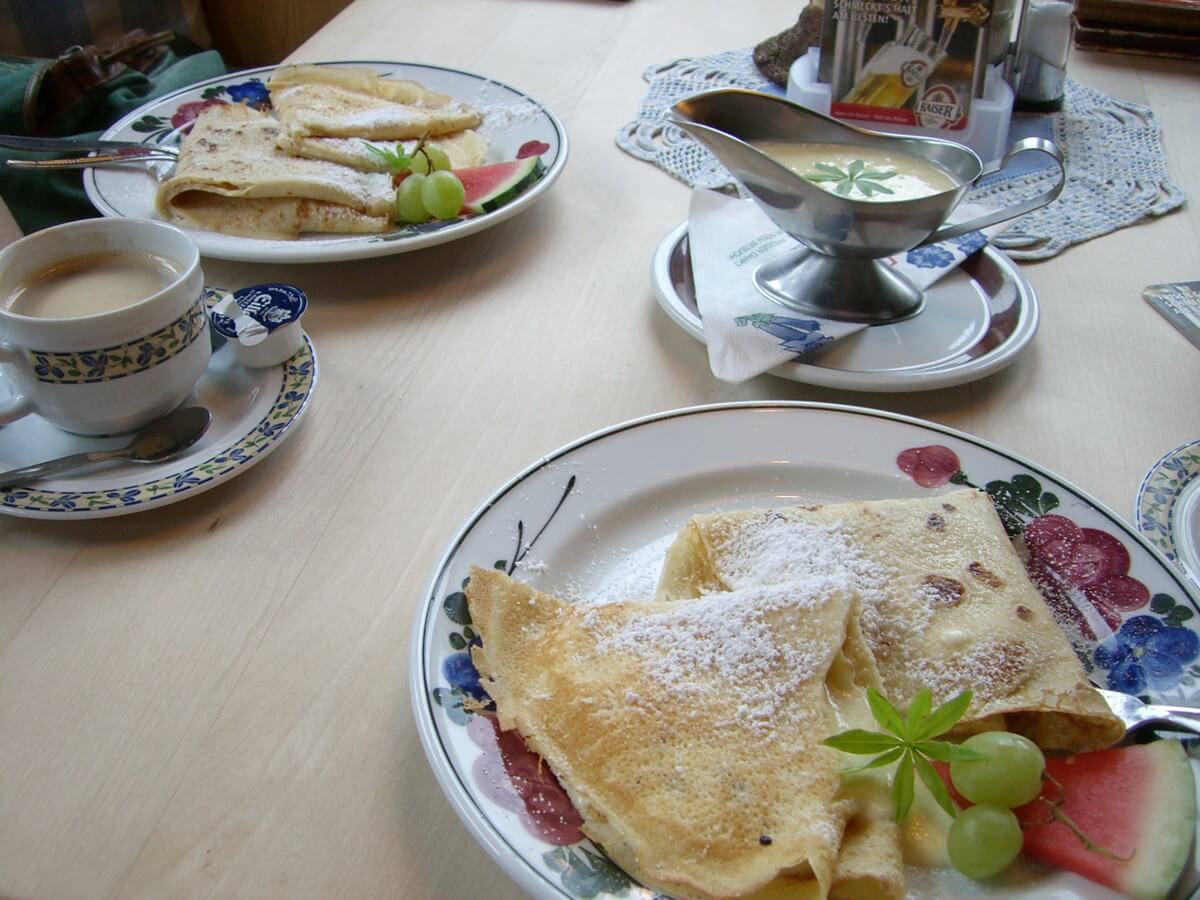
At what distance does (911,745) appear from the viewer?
675 millimetres

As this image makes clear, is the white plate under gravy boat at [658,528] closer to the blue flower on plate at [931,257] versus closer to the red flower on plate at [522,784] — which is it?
the red flower on plate at [522,784]

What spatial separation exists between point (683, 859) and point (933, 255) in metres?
1.02

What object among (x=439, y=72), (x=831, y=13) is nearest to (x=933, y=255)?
(x=831, y=13)

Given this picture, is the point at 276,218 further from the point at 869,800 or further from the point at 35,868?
the point at 869,800

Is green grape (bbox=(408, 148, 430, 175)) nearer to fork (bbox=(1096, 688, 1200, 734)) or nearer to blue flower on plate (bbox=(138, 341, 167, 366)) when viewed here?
blue flower on plate (bbox=(138, 341, 167, 366))

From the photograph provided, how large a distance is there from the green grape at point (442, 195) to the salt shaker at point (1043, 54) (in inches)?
44.2

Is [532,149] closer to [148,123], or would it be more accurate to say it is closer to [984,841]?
[148,123]

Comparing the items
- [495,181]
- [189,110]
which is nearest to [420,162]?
[495,181]

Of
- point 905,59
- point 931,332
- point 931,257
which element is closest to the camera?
point 931,332

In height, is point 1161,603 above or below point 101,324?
below

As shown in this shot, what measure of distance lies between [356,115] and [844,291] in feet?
3.16

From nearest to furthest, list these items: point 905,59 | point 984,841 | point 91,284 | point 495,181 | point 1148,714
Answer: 1. point 984,841
2. point 1148,714
3. point 91,284
4. point 495,181
5. point 905,59

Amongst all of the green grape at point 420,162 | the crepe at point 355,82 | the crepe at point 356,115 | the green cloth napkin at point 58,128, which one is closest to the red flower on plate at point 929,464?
the green grape at point 420,162

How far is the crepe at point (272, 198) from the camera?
1.48 metres
